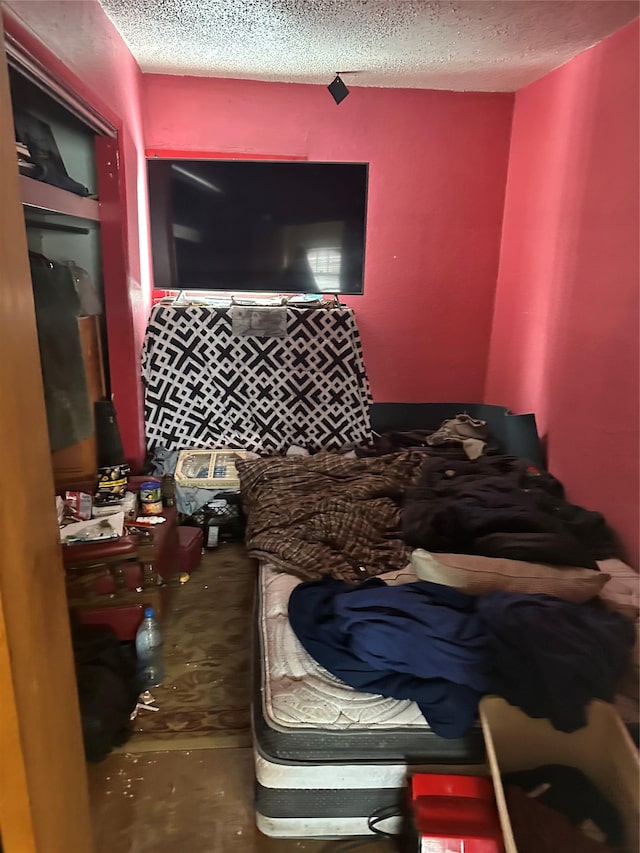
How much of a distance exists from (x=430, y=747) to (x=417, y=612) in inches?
11.5

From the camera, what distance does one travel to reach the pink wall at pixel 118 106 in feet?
5.23

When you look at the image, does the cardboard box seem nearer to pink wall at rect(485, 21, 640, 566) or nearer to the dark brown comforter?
the dark brown comforter

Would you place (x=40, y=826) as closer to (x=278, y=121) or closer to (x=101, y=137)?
(x=101, y=137)

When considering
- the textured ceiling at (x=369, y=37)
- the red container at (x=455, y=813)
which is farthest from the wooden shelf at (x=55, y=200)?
the red container at (x=455, y=813)

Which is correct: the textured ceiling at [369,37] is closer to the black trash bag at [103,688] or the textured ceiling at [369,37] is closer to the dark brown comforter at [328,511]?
the dark brown comforter at [328,511]

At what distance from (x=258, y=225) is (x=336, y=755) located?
2.38 meters

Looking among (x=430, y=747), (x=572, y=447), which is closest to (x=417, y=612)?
(x=430, y=747)

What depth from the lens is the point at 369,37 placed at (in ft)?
7.57

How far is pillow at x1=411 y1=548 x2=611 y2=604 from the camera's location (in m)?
1.53

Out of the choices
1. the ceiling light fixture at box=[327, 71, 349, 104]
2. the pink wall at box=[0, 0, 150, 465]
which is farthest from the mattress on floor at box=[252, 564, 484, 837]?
the ceiling light fixture at box=[327, 71, 349, 104]

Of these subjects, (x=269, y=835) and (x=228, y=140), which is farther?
(x=228, y=140)

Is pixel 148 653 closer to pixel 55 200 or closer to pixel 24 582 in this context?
pixel 24 582

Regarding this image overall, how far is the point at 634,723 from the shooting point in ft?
4.06

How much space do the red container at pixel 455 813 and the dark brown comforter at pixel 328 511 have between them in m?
0.66
